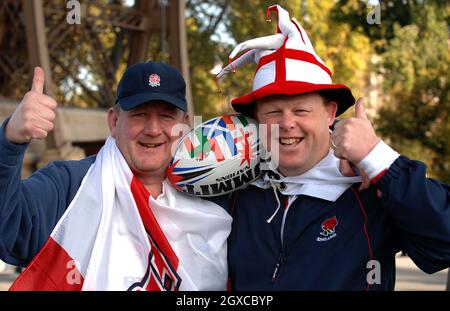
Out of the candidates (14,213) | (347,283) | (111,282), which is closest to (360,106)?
(347,283)

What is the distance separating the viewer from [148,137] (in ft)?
11.3

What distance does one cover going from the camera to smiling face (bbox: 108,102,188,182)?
3.45m

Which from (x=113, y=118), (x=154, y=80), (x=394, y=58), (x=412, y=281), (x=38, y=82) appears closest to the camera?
(x=38, y=82)

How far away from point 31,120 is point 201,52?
19.2 m

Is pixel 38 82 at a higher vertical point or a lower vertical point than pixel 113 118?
higher

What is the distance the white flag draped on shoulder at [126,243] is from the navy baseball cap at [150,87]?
286 mm

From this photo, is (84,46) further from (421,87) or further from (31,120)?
(31,120)

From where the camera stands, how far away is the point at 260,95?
3.29 m

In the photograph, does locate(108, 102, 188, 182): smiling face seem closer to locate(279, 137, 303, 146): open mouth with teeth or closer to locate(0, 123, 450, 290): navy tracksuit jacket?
locate(0, 123, 450, 290): navy tracksuit jacket

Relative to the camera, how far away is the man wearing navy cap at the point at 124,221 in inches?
127

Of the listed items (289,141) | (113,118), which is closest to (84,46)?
(113,118)

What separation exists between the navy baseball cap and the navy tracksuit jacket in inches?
16.5

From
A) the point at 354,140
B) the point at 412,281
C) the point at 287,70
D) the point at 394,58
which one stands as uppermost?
the point at 287,70
